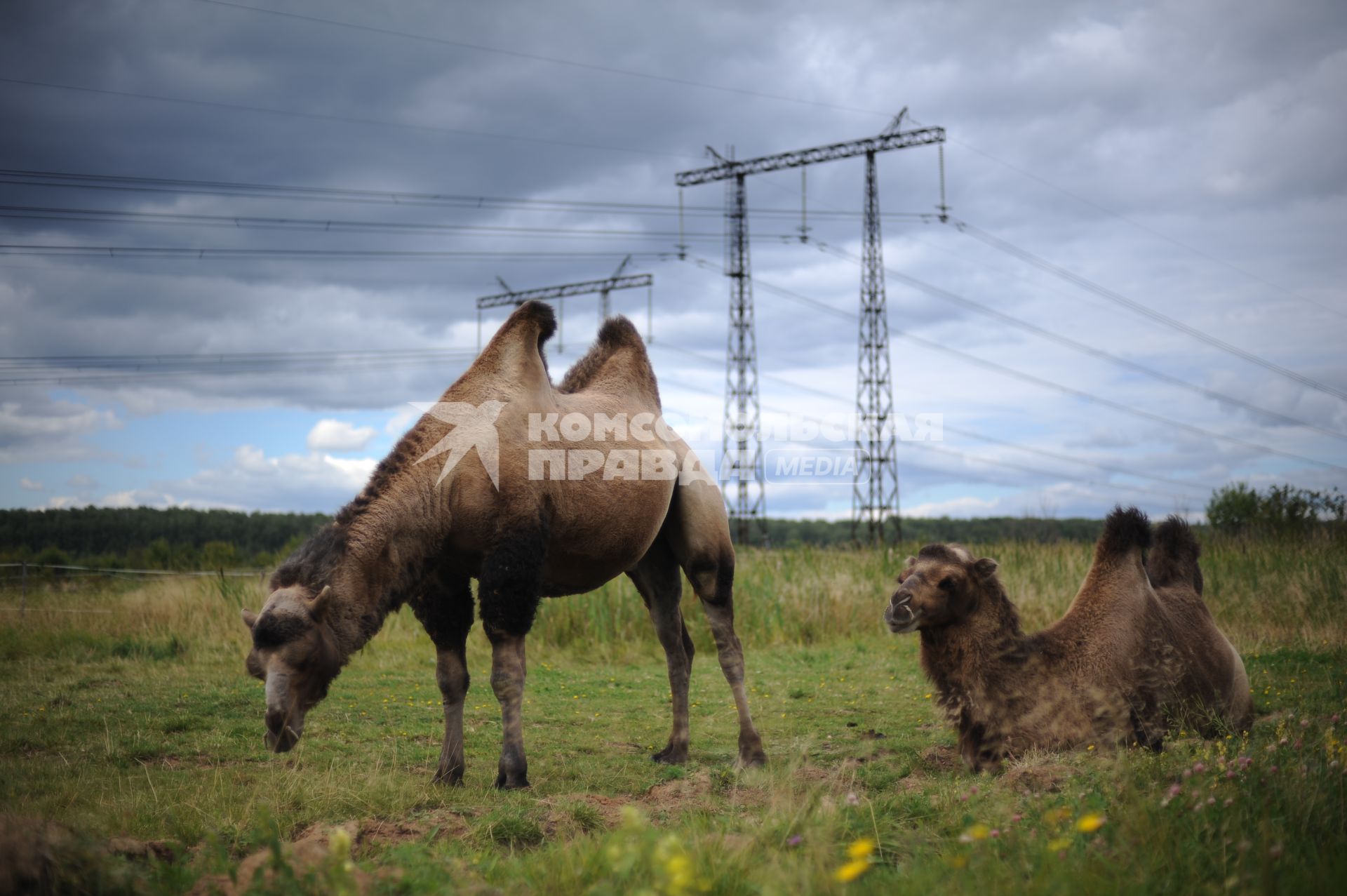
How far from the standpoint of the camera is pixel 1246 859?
3.34 metres

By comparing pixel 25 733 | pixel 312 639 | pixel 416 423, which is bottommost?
pixel 25 733

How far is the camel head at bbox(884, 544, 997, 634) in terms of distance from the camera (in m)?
6.07

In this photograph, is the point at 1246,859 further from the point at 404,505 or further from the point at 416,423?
the point at 416,423

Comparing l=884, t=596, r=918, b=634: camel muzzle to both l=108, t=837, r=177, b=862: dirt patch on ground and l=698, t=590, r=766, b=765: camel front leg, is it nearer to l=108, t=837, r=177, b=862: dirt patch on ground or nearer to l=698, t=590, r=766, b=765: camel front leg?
l=698, t=590, r=766, b=765: camel front leg

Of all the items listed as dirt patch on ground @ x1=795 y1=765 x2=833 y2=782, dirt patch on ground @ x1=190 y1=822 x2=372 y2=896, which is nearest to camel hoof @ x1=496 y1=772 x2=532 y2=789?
dirt patch on ground @ x1=795 y1=765 x2=833 y2=782

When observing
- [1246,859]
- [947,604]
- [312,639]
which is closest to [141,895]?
[312,639]

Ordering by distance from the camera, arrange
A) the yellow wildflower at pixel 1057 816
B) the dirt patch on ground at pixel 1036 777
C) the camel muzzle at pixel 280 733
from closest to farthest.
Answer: the yellow wildflower at pixel 1057 816 → the dirt patch on ground at pixel 1036 777 → the camel muzzle at pixel 280 733

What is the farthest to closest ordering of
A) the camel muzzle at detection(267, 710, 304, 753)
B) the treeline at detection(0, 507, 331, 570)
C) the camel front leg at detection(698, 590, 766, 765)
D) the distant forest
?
1. the treeline at detection(0, 507, 331, 570)
2. the distant forest
3. the camel front leg at detection(698, 590, 766, 765)
4. the camel muzzle at detection(267, 710, 304, 753)

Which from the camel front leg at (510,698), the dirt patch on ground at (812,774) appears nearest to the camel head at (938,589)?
the dirt patch on ground at (812,774)

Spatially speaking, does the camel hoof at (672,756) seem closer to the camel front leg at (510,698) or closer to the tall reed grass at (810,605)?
the camel front leg at (510,698)

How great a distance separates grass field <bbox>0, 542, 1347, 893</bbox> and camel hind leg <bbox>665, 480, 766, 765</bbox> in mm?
847

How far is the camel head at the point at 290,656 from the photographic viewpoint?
509cm

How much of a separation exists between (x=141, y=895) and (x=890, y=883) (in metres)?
2.63

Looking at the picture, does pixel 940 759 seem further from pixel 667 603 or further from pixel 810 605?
pixel 810 605
